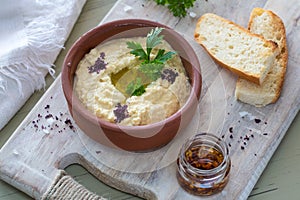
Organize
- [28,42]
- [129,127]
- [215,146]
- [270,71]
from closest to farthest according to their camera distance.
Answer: [129,127], [215,146], [270,71], [28,42]

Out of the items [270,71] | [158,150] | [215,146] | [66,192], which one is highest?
[270,71]

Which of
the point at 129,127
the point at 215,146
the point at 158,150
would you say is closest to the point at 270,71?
the point at 215,146

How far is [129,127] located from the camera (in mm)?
2717

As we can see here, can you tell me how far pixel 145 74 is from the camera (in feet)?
9.40

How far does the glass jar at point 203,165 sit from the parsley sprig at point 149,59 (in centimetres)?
31

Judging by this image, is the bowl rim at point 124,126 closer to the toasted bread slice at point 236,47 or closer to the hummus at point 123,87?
the hummus at point 123,87

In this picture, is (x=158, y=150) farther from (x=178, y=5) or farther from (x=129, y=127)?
(x=178, y=5)

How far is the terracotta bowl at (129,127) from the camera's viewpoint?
2740 mm

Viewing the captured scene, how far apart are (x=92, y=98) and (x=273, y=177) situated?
857mm

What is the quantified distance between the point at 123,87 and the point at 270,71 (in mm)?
716

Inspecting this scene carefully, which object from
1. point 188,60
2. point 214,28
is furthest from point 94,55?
point 214,28

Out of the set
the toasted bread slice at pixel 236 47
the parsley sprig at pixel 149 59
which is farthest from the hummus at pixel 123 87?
the toasted bread slice at pixel 236 47

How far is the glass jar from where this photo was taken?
8.91 feet

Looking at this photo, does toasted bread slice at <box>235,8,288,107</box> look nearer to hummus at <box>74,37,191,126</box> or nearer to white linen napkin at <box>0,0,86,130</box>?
hummus at <box>74,37,191,126</box>
